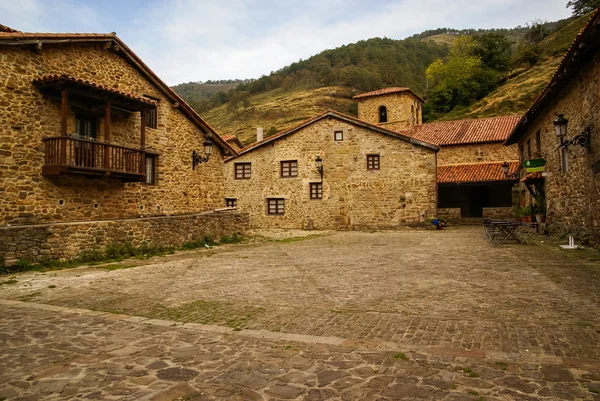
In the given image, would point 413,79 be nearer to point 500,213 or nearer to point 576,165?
point 500,213

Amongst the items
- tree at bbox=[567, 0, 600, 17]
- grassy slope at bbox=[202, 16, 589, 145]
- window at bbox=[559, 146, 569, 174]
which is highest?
tree at bbox=[567, 0, 600, 17]

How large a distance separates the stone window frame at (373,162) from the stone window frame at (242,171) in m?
7.61

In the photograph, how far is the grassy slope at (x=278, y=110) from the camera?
203ft

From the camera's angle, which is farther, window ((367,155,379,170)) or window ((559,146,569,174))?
window ((367,155,379,170))

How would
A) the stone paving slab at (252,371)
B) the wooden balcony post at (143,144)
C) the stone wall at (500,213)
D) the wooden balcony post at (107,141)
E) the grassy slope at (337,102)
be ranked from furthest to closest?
the grassy slope at (337,102), the stone wall at (500,213), the wooden balcony post at (143,144), the wooden balcony post at (107,141), the stone paving slab at (252,371)

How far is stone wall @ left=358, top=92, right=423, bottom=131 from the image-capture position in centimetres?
3650

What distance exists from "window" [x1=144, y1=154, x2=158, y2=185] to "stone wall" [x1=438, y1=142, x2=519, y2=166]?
2183cm

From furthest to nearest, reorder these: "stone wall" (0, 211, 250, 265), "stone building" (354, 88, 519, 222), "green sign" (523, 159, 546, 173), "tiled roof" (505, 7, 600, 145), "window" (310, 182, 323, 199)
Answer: "stone building" (354, 88, 519, 222)
"window" (310, 182, 323, 199)
"green sign" (523, 159, 546, 173)
"stone wall" (0, 211, 250, 265)
"tiled roof" (505, 7, 600, 145)

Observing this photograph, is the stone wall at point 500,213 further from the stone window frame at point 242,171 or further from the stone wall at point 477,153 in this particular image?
the stone window frame at point 242,171

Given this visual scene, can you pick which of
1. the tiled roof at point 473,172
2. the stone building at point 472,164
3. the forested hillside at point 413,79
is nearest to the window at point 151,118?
the stone building at point 472,164

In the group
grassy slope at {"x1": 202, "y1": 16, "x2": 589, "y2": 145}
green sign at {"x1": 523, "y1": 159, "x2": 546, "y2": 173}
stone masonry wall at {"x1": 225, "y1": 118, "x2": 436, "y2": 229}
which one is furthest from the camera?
grassy slope at {"x1": 202, "y1": 16, "x2": 589, "y2": 145}

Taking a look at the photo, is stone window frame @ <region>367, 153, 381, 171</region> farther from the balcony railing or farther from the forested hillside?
the forested hillside

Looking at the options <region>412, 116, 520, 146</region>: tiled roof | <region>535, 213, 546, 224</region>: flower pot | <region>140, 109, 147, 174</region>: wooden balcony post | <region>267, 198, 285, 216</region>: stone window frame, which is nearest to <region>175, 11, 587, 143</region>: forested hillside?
<region>412, 116, 520, 146</region>: tiled roof

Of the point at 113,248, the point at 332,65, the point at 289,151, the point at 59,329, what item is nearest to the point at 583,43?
the point at 59,329
